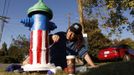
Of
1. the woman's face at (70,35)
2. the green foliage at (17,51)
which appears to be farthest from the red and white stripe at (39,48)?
the green foliage at (17,51)

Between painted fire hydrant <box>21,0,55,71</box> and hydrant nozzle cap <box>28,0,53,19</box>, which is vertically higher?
hydrant nozzle cap <box>28,0,53,19</box>

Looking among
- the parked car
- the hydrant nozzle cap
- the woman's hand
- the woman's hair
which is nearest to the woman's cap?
the woman's hair

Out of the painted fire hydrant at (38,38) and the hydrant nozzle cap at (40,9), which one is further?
the hydrant nozzle cap at (40,9)

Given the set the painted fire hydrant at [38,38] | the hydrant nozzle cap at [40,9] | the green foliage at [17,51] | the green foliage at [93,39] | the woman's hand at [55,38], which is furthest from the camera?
the green foliage at [17,51]

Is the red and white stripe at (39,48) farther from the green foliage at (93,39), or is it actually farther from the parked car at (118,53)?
the green foliage at (93,39)

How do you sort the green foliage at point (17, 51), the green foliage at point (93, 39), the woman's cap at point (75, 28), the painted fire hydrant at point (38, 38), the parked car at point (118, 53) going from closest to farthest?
1. the woman's cap at point (75, 28)
2. the painted fire hydrant at point (38, 38)
3. the parked car at point (118, 53)
4. the green foliage at point (93, 39)
5. the green foliage at point (17, 51)

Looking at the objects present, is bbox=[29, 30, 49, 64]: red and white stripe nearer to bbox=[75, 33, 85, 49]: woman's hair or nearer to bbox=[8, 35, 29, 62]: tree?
bbox=[75, 33, 85, 49]: woman's hair

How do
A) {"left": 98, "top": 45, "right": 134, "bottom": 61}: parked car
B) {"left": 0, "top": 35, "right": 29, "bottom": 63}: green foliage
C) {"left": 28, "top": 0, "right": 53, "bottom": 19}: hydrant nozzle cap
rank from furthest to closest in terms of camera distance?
{"left": 0, "top": 35, "right": 29, "bottom": 63}: green foliage, {"left": 98, "top": 45, "right": 134, "bottom": 61}: parked car, {"left": 28, "top": 0, "right": 53, "bottom": 19}: hydrant nozzle cap

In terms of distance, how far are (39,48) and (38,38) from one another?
231 mm

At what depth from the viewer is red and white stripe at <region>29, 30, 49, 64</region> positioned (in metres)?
8.54

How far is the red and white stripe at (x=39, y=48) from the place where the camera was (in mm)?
8539

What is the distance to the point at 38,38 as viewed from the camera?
857cm

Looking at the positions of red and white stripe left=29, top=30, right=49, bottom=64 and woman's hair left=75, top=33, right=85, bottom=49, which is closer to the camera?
red and white stripe left=29, top=30, right=49, bottom=64

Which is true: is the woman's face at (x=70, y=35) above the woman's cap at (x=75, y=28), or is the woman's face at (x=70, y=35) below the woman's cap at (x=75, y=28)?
below
